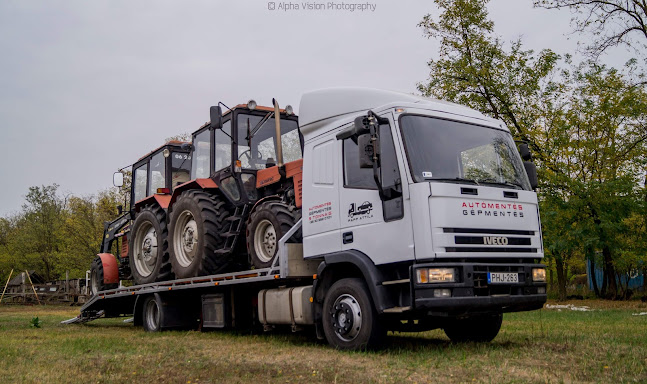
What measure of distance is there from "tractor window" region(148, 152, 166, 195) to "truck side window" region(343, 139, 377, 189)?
6.38 m

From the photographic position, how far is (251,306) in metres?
10.1

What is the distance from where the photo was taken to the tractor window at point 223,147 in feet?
33.8

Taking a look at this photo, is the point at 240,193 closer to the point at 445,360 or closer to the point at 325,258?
the point at 325,258

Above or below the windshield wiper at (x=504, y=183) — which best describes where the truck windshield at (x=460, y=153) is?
above

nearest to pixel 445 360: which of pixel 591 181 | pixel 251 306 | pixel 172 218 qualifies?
pixel 251 306

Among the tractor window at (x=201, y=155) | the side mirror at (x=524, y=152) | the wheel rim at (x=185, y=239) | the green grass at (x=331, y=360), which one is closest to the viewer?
the green grass at (x=331, y=360)

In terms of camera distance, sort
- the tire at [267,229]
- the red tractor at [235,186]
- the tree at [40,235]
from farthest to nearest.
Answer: the tree at [40,235] → the red tractor at [235,186] → the tire at [267,229]

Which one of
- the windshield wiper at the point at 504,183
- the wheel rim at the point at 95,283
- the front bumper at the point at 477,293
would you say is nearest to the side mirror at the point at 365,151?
the front bumper at the point at 477,293

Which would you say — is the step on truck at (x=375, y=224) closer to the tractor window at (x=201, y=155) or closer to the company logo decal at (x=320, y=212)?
the company logo decal at (x=320, y=212)

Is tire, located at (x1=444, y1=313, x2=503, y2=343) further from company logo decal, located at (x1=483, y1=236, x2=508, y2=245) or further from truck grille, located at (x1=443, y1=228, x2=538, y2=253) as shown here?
company logo decal, located at (x1=483, y1=236, x2=508, y2=245)

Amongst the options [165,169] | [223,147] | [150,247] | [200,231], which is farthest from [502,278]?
[165,169]

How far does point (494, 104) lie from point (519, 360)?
59.9 feet

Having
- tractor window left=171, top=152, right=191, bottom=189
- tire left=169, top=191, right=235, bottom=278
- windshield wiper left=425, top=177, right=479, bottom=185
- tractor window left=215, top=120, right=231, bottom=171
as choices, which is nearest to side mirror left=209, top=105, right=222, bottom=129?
tractor window left=215, top=120, right=231, bottom=171

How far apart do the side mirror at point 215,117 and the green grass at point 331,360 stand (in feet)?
11.0
